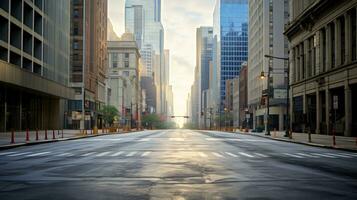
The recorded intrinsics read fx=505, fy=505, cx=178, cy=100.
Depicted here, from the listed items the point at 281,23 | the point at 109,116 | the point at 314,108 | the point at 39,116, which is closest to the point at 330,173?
the point at 314,108

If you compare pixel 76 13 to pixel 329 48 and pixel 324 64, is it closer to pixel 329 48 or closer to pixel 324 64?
pixel 324 64

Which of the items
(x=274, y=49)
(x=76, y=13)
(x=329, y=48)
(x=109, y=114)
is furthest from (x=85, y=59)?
(x=329, y=48)

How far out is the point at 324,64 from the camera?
66.1 metres

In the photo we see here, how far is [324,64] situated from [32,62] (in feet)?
140

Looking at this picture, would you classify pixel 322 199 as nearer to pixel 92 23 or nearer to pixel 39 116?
pixel 39 116

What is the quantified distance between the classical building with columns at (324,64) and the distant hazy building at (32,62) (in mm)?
37078

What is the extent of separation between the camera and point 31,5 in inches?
2918

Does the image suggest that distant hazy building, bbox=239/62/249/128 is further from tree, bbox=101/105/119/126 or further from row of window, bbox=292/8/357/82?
row of window, bbox=292/8/357/82

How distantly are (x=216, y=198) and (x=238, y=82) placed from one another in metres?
184

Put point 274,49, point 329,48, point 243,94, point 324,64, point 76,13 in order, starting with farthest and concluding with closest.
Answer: point 243,94
point 274,49
point 76,13
point 324,64
point 329,48

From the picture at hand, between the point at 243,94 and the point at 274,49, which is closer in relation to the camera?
the point at 274,49

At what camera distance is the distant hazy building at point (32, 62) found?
2514 inches

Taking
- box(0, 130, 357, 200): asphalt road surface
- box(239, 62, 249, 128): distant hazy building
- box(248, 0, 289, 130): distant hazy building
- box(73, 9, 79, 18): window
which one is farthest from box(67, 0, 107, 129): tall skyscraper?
box(0, 130, 357, 200): asphalt road surface

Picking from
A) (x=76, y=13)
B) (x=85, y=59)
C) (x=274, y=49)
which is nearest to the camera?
(x=85, y=59)
